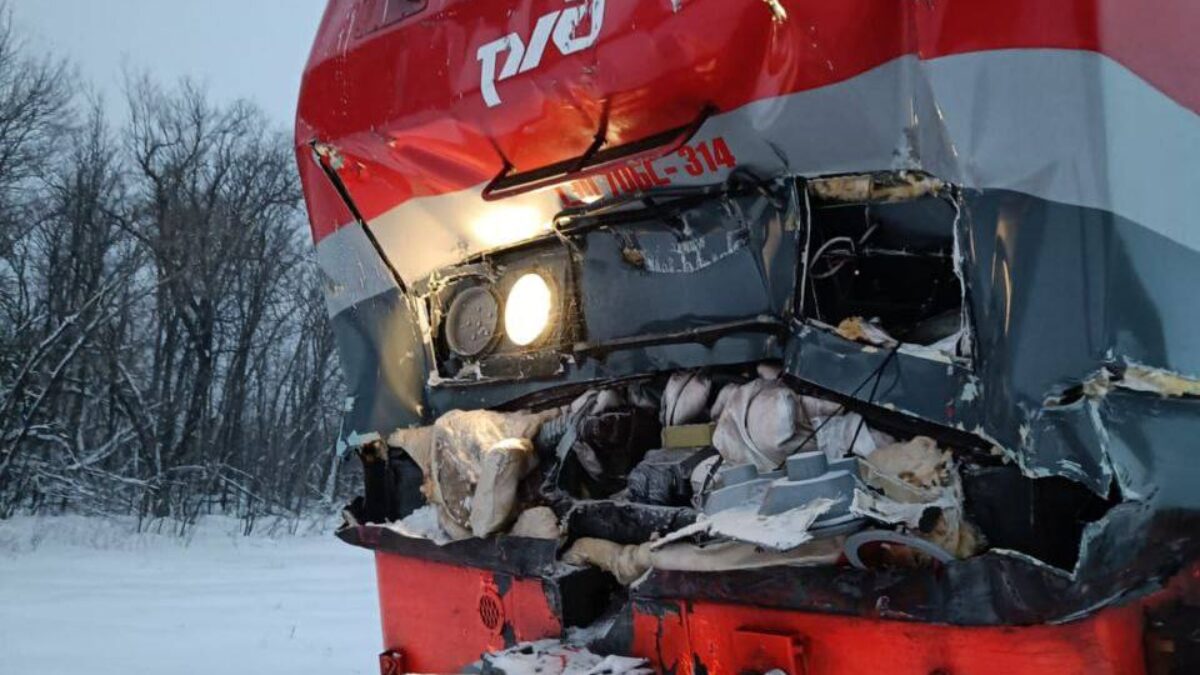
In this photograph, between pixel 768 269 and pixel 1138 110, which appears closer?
pixel 1138 110

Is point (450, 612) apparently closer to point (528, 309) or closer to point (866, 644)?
point (528, 309)

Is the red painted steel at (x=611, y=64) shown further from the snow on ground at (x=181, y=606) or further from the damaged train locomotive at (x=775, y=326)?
the snow on ground at (x=181, y=606)

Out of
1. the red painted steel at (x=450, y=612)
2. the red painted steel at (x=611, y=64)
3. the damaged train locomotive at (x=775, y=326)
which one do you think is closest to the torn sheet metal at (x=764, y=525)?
the damaged train locomotive at (x=775, y=326)

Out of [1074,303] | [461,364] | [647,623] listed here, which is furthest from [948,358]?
[461,364]

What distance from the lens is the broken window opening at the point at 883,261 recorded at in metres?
2.15

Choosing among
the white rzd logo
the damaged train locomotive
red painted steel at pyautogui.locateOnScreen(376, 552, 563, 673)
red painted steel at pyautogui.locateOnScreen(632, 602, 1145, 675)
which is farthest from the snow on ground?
the white rzd logo

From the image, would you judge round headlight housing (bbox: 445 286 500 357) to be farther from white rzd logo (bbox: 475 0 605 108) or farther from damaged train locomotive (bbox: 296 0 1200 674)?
white rzd logo (bbox: 475 0 605 108)

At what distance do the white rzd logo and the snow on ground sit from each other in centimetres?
450

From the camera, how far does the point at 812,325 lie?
226 centimetres

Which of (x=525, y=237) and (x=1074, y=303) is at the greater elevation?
(x=525, y=237)

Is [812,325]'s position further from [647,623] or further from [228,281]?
[228,281]

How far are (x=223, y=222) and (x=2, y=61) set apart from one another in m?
4.89

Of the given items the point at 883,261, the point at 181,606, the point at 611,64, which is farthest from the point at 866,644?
the point at 181,606

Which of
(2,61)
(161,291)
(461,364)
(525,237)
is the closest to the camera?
(525,237)
